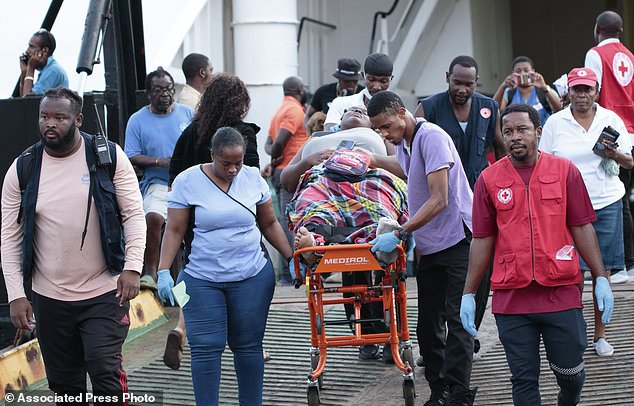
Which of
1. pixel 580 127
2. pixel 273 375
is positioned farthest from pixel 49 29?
pixel 580 127

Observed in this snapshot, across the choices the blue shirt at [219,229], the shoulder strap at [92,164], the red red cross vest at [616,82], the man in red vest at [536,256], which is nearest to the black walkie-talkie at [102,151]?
the shoulder strap at [92,164]

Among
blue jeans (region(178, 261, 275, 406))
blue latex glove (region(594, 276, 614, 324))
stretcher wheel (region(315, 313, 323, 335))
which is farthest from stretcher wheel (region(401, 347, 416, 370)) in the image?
blue latex glove (region(594, 276, 614, 324))

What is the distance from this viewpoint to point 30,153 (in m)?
6.31

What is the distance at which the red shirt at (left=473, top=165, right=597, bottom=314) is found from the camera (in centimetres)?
578

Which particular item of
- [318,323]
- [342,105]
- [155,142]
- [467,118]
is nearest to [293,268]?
[318,323]

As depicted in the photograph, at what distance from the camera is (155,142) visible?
945 cm

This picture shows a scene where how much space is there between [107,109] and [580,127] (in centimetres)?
415

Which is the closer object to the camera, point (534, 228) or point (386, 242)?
point (534, 228)

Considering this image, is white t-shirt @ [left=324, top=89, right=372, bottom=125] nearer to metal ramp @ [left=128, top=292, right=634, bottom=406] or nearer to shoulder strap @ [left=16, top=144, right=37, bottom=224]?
metal ramp @ [left=128, top=292, right=634, bottom=406]

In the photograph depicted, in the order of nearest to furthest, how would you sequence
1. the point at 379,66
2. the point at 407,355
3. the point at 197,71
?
the point at 407,355
the point at 379,66
the point at 197,71

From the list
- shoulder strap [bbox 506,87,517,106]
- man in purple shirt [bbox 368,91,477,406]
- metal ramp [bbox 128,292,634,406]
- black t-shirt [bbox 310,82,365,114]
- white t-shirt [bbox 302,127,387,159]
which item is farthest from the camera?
black t-shirt [bbox 310,82,365,114]

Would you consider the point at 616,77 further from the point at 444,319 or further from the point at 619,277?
the point at 444,319

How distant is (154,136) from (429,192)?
3.30 m

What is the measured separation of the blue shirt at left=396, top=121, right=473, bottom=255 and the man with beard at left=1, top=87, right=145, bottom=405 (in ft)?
5.73
